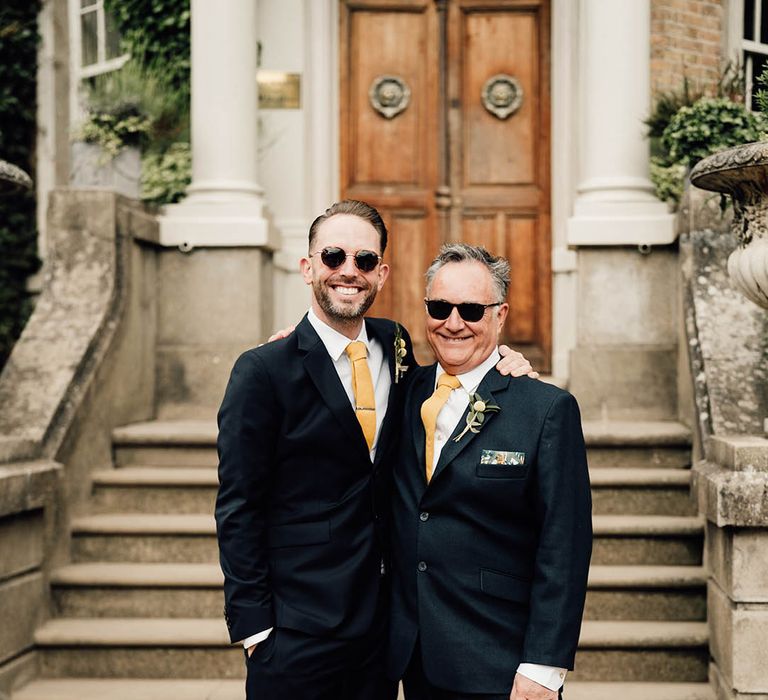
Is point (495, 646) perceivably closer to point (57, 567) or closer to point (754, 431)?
point (754, 431)

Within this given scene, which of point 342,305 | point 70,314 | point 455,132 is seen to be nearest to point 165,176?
point 70,314

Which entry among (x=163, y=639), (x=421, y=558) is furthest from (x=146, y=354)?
(x=421, y=558)

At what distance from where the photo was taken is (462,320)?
8.78 feet

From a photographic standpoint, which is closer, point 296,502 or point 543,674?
point 543,674

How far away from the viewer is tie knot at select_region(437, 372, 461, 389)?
2.75 m

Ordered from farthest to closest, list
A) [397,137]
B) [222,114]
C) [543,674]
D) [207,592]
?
[397,137]
[222,114]
[207,592]
[543,674]

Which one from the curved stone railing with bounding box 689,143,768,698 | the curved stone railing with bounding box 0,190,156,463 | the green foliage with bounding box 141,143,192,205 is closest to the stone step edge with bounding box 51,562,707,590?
the curved stone railing with bounding box 689,143,768,698

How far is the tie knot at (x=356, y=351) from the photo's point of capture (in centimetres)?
285

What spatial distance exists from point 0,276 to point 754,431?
5.95 meters

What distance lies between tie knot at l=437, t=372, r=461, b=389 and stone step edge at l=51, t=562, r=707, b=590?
228 cm

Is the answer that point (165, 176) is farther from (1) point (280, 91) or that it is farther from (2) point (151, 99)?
(1) point (280, 91)

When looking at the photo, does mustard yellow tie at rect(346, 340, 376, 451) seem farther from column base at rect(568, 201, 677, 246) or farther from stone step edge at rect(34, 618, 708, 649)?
column base at rect(568, 201, 677, 246)

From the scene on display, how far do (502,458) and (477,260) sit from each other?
21.4 inches

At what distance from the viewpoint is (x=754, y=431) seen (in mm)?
4559
